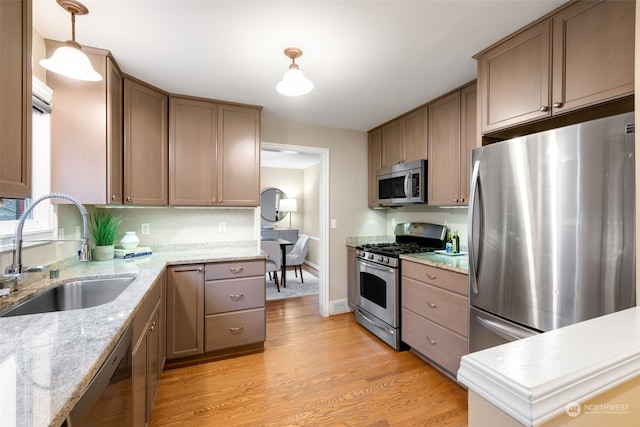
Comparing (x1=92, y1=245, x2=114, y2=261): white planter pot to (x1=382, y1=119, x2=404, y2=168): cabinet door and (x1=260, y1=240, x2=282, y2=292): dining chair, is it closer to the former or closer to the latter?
(x1=260, y1=240, x2=282, y2=292): dining chair

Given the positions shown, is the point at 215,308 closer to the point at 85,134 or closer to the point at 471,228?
the point at 85,134

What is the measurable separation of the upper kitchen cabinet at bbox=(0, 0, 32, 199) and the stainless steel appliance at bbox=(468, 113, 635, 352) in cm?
221

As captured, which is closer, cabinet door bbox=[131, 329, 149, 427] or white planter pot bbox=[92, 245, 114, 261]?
cabinet door bbox=[131, 329, 149, 427]

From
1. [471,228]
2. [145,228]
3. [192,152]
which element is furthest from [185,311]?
[471,228]

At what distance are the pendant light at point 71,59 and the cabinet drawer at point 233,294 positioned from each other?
5.47 feet

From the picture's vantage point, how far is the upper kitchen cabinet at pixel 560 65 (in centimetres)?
129

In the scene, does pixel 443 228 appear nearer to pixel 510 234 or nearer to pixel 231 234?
pixel 510 234

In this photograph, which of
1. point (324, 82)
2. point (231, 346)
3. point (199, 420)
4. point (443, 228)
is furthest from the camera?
point (443, 228)

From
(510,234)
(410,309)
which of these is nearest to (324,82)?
(510,234)

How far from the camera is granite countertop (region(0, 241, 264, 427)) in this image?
0.58 meters

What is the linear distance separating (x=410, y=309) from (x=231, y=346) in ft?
5.36

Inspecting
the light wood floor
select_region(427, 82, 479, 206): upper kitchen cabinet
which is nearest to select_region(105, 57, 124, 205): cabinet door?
the light wood floor

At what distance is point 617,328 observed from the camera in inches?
29.0

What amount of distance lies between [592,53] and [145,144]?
300 cm
